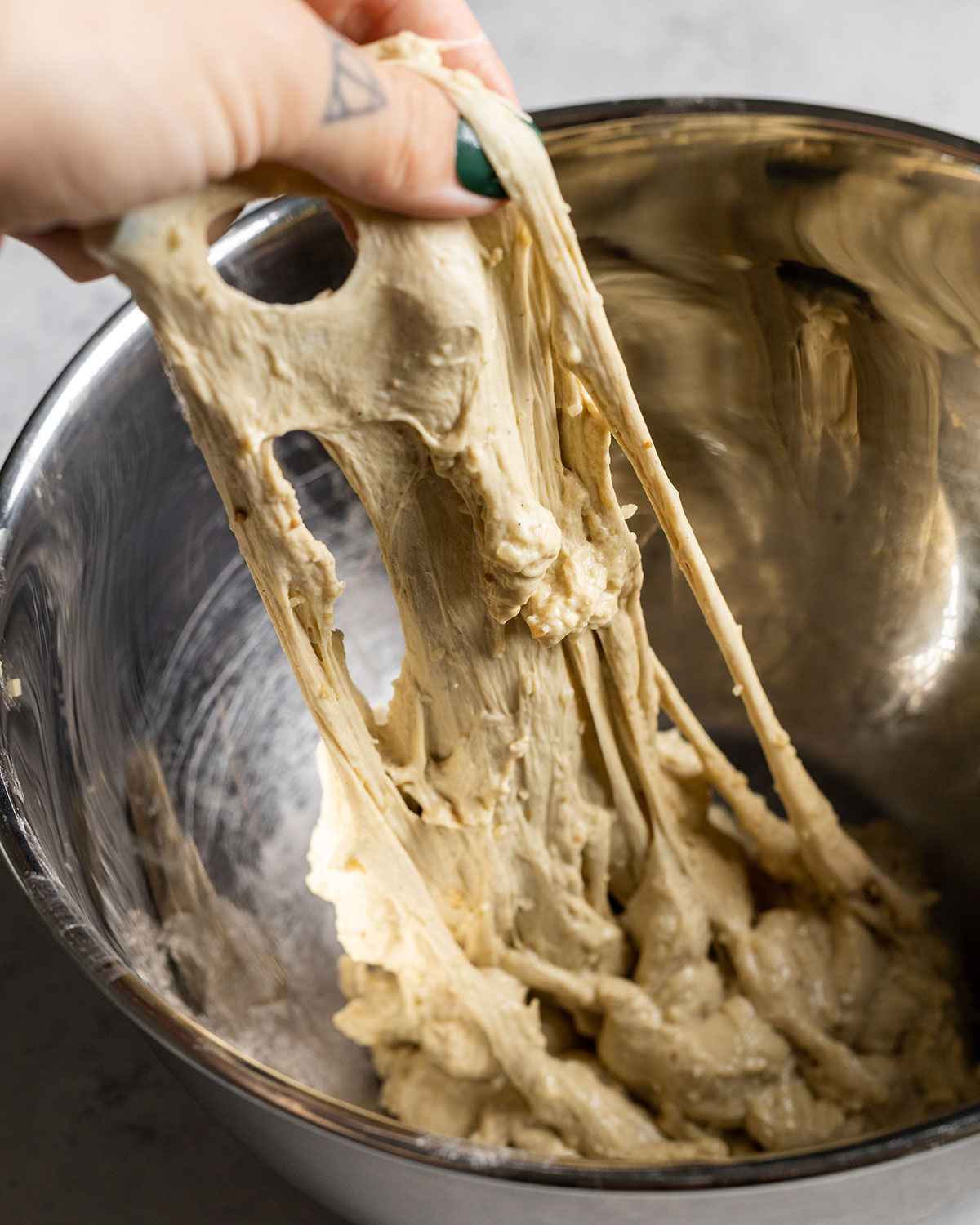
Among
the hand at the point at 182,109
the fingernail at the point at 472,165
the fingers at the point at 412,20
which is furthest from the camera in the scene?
the fingers at the point at 412,20

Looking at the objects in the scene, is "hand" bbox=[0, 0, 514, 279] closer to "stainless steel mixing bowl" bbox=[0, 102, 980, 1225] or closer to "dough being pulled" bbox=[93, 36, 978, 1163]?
"dough being pulled" bbox=[93, 36, 978, 1163]

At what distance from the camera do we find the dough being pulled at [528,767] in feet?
1.83

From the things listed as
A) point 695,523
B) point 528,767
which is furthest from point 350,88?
point 695,523

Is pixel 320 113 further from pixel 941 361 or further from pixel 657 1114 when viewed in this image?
pixel 657 1114

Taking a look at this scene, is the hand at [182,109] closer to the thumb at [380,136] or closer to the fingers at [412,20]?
the thumb at [380,136]

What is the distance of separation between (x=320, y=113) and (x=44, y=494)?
39cm

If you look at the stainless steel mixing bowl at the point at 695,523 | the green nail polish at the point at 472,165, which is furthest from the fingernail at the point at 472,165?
the stainless steel mixing bowl at the point at 695,523

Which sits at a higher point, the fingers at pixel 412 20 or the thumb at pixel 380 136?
the fingers at pixel 412 20

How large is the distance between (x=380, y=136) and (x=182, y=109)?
86mm

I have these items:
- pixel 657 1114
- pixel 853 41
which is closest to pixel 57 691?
pixel 657 1114

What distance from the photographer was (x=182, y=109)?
1.35 feet

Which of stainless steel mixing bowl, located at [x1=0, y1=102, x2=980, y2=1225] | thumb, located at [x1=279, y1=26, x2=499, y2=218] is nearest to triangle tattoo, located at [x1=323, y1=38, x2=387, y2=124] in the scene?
thumb, located at [x1=279, y1=26, x2=499, y2=218]

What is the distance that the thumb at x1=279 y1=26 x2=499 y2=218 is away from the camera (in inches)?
17.7

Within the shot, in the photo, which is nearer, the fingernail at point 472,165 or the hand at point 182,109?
the hand at point 182,109
